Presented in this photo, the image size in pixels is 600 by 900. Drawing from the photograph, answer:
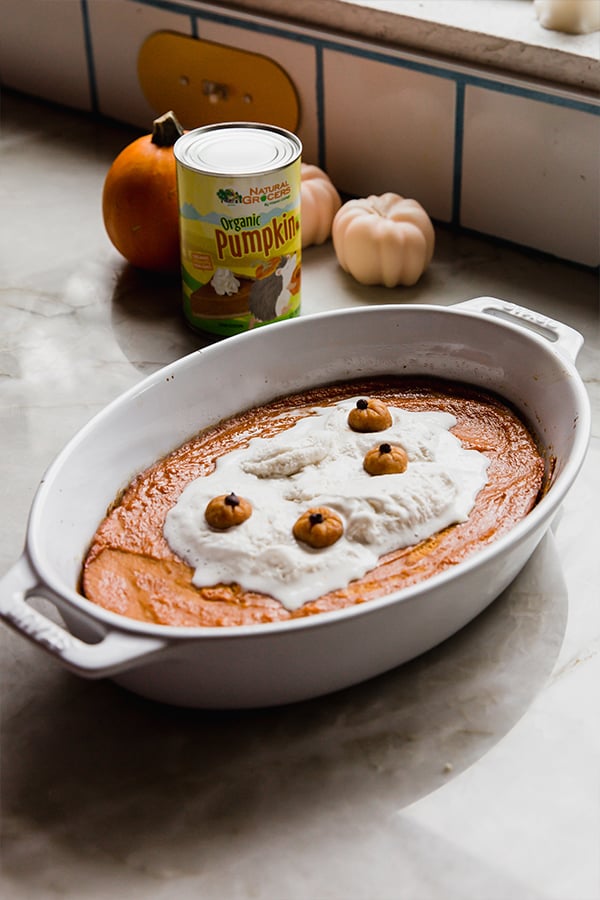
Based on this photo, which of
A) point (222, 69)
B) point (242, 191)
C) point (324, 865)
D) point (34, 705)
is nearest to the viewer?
point (324, 865)

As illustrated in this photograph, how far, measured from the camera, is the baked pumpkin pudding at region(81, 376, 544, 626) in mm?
754

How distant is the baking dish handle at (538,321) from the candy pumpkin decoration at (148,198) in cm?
40

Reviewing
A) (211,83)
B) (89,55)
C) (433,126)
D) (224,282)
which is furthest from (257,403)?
(89,55)

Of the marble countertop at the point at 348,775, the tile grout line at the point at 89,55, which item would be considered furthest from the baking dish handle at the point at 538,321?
the tile grout line at the point at 89,55

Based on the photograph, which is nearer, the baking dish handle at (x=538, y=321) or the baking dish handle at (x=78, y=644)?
the baking dish handle at (x=78, y=644)

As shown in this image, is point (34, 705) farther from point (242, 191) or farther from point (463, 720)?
point (242, 191)

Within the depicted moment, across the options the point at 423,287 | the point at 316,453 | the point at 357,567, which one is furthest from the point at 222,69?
the point at 357,567

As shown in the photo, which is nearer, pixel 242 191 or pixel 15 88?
pixel 242 191

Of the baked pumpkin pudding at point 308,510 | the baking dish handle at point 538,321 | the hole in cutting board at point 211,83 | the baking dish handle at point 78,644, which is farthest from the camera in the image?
the hole in cutting board at point 211,83

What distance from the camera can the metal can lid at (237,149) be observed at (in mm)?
1042

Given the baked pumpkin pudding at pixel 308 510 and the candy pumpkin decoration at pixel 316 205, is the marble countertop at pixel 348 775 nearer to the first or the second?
the baked pumpkin pudding at pixel 308 510

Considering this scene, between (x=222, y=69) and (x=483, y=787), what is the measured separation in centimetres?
112

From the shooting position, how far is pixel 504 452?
2.96 ft

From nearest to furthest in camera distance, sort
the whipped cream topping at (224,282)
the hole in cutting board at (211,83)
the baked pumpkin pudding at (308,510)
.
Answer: the baked pumpkin pudding at (308,510)
the whipped cream topping at (224,282)
the hole in cutting board at (211,83)
